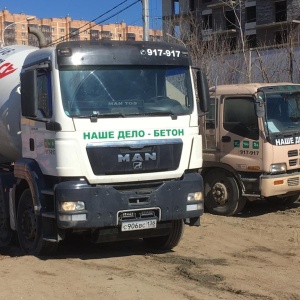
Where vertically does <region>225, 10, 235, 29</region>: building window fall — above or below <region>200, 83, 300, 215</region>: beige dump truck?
above

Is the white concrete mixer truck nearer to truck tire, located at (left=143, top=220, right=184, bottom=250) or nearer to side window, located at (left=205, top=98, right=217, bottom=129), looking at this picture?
truck tire, located at (left=143, top=220, right=184, bottom=250)

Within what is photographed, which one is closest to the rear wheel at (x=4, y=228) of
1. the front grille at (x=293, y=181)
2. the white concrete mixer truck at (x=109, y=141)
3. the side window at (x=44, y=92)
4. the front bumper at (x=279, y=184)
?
the white concrete mixer truck at (x=109, y=141)

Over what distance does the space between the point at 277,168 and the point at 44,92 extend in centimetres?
514

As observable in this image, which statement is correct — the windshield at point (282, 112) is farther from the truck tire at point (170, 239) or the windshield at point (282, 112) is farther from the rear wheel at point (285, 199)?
the truck tire at point (170, 239)

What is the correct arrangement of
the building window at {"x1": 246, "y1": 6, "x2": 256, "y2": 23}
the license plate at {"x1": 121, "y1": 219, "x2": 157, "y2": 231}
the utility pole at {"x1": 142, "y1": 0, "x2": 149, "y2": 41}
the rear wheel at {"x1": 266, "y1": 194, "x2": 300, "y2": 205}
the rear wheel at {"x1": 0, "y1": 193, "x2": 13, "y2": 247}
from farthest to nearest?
1. the building window at {"x1": 246, "y1": 6, "x2": 256, "y2": 23}
2. the utility pole at {"x1": 142, "y1": 0, "x2": 149, "y2": 41}
3. the rear wheel at {"x1": 266, "y1": 194, "x2": 300, "y2": 205}
4. the rear wheel at {"x1": 0, "y1": 193, "x2": 13, "y2": 247}
5. the license plate at {"x1": 121, "y1": 219, "x2": 157, "y2": 231}

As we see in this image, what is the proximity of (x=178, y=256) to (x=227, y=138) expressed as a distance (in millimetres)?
3587

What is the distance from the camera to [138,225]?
7.55 metres

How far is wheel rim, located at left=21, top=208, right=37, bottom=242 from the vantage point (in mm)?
8078

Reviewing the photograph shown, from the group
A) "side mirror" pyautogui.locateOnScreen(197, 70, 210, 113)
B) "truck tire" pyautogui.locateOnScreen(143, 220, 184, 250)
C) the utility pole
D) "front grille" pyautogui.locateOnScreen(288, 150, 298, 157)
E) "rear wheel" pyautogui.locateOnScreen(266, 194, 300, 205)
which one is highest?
the utility pole

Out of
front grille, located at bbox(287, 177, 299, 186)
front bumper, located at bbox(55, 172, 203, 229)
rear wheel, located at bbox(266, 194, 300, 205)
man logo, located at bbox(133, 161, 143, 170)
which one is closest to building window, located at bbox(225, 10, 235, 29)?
rear wheel, located at bbox(266, 194, 300, 205)

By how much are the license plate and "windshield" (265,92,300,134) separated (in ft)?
13.1

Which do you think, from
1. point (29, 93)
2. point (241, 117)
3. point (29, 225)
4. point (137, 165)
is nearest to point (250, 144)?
point (241, 117)

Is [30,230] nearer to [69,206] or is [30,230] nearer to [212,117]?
[69,206]

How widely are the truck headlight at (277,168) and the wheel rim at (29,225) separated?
15.4 ft
